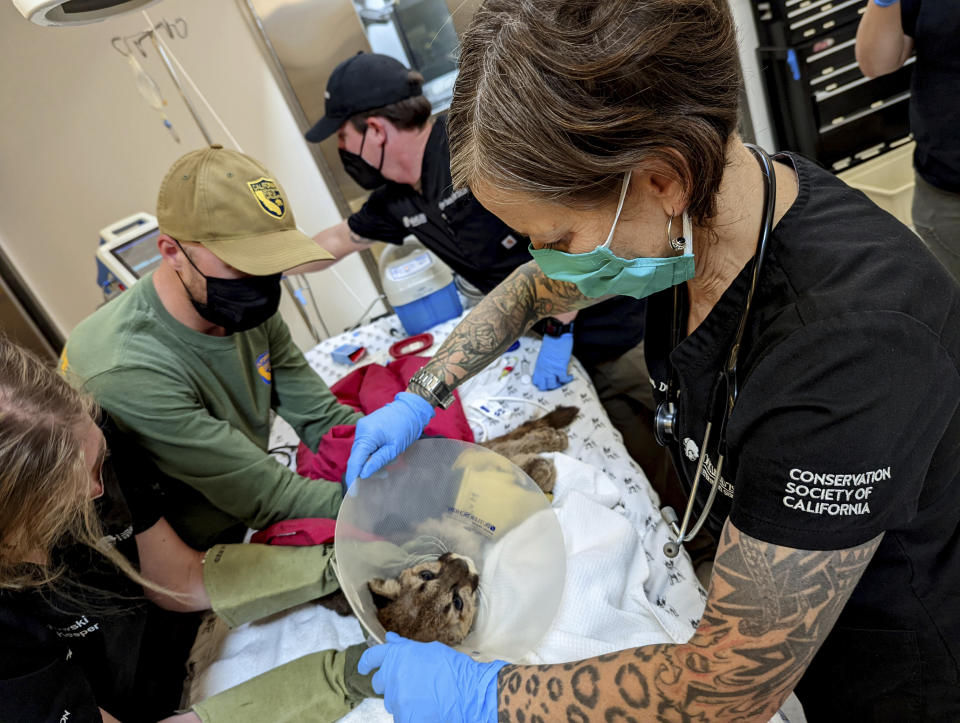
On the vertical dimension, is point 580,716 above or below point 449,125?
below

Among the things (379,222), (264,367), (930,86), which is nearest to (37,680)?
(264,367)

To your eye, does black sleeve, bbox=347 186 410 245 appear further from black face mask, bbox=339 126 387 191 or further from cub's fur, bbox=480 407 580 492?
cub's fur, bbox=480 407 580 492

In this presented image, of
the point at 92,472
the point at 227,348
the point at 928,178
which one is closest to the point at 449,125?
the point at 92,472

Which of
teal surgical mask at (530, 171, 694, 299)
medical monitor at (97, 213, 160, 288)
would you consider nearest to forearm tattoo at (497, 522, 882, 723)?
teal surgical mask at (530, 171, 694, 299)

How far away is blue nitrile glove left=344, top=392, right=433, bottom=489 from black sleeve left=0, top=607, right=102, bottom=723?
58 cm

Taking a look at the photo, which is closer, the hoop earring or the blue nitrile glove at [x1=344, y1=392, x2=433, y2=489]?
the hoop earring

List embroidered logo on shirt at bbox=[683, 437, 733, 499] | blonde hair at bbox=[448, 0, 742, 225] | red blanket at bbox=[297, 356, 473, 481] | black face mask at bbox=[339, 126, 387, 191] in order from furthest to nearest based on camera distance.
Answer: black face mask at bbox=[339, 126, 387, 191]
red blanket at bbox=[297, 356, 473, 481]
embroidered logo on shirt at bbox=[683, 437, 733, 499]
blonde hair at bbox=[448, 0, 742, 225]

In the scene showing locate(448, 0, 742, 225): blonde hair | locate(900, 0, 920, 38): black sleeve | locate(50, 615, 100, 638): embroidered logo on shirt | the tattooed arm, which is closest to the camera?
locate(448, 0, 742, 225): blonde hair

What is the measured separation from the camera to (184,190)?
1535 mm

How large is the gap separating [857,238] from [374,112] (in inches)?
77.0

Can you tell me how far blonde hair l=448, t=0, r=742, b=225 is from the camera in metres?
0.70

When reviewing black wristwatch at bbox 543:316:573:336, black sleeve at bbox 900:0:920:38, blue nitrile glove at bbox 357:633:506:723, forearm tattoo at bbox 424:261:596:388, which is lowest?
Result: black wristwatch at bbox 543:316:573:336

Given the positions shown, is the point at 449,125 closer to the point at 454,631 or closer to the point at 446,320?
the point at 454,631

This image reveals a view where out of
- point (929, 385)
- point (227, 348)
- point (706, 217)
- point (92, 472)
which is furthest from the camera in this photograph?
point (227, 348)
